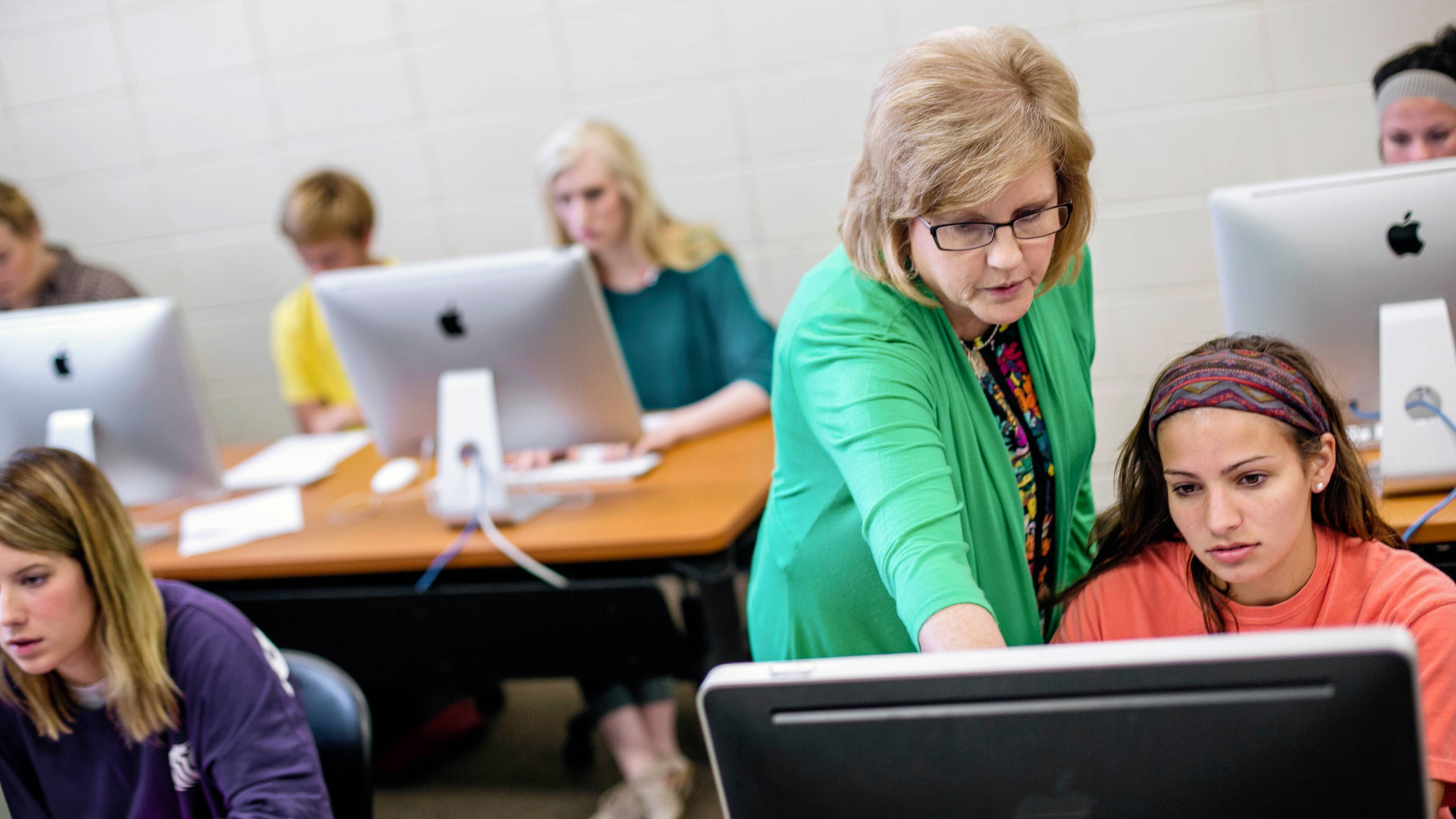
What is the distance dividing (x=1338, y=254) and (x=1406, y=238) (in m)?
0.08

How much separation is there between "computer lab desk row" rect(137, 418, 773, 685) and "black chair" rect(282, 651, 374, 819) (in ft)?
1.98

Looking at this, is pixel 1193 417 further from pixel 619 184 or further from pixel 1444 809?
pixel 619 184

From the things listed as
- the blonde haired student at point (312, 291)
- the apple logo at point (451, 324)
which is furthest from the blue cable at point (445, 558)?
the blonde haired student at point (312, 291)

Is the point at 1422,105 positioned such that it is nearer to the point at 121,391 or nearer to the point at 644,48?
the point at 644,48

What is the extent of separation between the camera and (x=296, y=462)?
272cm

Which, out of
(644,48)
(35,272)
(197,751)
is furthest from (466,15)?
(197,751)

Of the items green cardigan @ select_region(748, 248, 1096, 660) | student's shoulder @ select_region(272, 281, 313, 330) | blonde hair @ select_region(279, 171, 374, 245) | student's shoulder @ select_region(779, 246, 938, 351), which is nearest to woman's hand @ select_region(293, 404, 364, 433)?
student's shoulder @ select_region(272, 281, 313, 330)

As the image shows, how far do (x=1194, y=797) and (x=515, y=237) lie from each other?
118 inches

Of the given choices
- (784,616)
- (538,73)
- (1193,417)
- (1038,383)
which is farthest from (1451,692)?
(538,73)

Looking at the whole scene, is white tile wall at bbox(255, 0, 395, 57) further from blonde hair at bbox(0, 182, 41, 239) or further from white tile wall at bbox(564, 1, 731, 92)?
blonde hair at bbox(0, 182, 41, 239)

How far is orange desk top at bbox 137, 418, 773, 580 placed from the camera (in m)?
1.96

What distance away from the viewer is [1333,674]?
0.58 metres

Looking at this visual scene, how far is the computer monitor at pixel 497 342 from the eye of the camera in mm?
A: 1961

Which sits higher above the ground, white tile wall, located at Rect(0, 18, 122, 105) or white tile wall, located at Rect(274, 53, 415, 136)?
white tile wall, located at Rect(0, 18, 122, 105)
